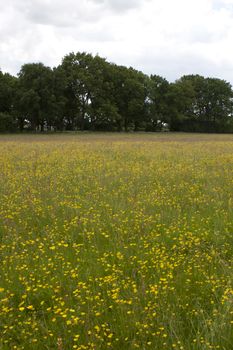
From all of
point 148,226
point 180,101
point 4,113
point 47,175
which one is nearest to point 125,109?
point 180,101

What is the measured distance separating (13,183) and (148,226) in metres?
5.35

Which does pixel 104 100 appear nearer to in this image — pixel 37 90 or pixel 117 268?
pixel 37 90

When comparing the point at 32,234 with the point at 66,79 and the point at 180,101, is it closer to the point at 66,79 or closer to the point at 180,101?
the point at 66,79

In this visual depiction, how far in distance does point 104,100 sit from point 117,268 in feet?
217

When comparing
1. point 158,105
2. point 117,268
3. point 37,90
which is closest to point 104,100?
point 37,90

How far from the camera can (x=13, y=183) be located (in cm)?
1065

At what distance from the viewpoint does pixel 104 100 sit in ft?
228

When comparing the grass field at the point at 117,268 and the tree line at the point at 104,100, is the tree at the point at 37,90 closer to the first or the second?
the tree line at the point at 104,100

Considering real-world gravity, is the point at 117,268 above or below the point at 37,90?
below

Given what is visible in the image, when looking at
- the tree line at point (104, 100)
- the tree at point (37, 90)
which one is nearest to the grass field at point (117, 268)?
the tree at point (37, 90)

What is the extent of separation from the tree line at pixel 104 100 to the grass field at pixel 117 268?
55.3 meters

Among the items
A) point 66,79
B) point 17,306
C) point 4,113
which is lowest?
point 17,306

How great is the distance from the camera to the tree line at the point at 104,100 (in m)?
63.3

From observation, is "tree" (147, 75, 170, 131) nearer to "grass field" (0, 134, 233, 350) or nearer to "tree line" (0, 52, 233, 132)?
"tree line" (0, 52, 233, 132)
